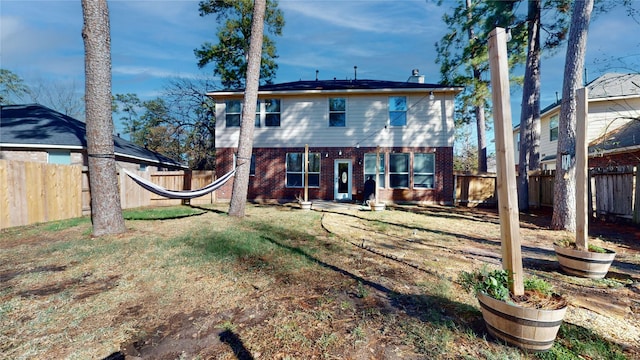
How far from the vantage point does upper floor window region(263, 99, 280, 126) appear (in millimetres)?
13336

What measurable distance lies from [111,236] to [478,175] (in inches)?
539

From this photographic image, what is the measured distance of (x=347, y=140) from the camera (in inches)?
510

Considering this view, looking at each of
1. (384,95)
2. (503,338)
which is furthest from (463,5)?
(503,338)

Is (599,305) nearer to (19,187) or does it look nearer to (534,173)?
(534,173)

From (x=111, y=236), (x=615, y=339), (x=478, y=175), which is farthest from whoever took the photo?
(x=478, y=175)

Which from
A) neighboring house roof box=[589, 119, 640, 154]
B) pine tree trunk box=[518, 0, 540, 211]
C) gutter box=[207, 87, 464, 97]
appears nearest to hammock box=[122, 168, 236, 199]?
gutter box=[207, 87, 464, 97]

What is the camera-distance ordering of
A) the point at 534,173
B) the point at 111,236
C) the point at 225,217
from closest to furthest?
the point at 111,236, the point at 225,217, the point at 534,173

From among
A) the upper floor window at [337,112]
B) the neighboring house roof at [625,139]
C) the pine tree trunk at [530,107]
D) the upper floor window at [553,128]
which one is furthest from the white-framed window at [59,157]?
the upper floor window at [553,128]

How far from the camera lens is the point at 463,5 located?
13102 millimetres

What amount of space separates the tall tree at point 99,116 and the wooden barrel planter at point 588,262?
7.86 m

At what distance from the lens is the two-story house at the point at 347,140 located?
41.2ft

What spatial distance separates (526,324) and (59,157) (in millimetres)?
15731

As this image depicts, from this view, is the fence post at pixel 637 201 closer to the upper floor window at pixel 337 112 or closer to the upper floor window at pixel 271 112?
the upper floor window at pixel 337 112

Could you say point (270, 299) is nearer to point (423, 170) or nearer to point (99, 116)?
point (99, 116)
